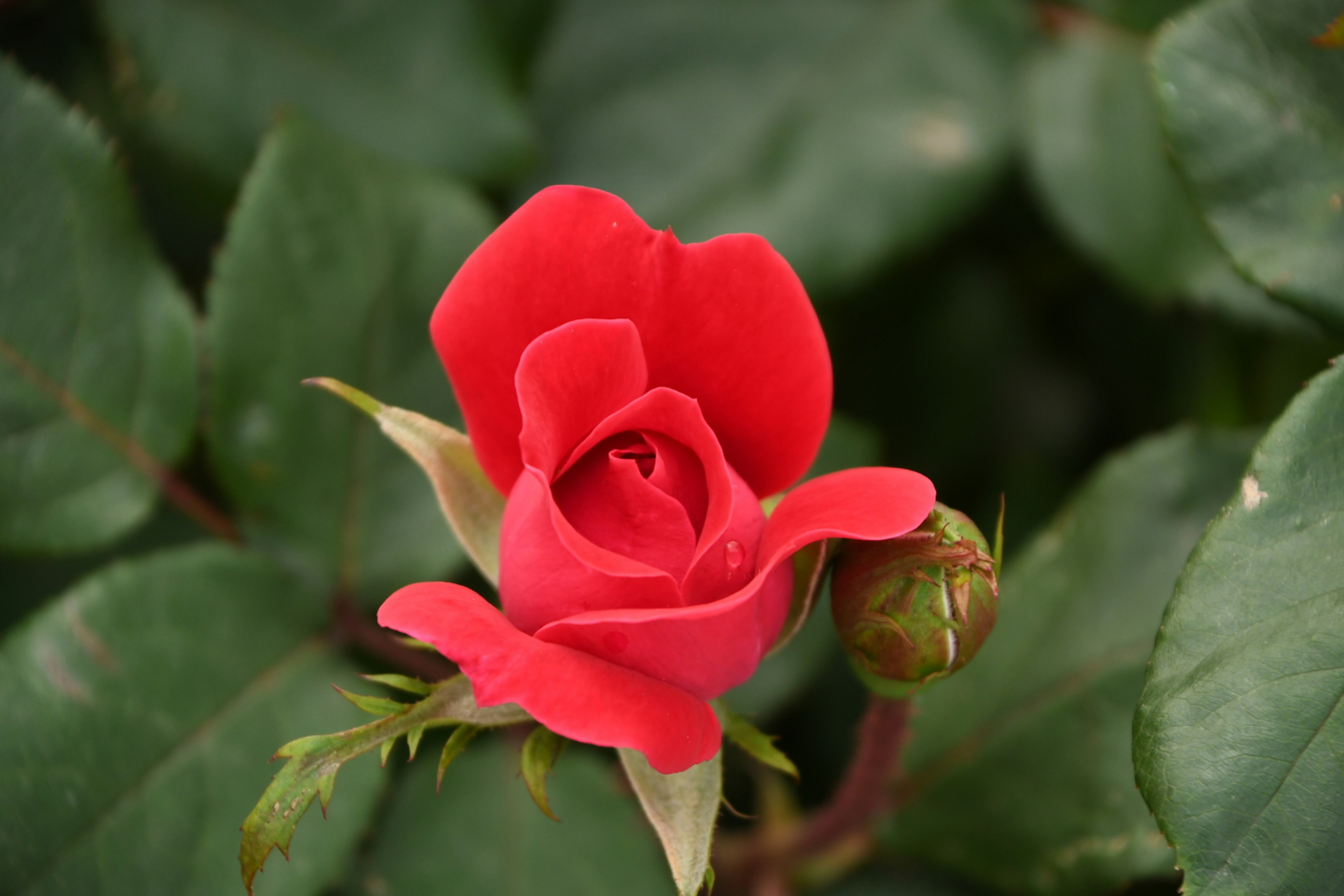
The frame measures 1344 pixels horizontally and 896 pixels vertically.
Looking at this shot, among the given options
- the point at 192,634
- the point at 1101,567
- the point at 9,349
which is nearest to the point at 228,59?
the point at 9,349

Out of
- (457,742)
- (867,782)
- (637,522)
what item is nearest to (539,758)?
(457,742)

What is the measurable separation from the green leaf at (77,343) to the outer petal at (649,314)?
0.48 metres

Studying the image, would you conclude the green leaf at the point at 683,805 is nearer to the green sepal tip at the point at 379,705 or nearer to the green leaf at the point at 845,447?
the green sepal tip at the point at 379,705

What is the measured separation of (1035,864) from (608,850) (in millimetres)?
404

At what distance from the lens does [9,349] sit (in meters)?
0.81

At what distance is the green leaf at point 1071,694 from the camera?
2.79 feet

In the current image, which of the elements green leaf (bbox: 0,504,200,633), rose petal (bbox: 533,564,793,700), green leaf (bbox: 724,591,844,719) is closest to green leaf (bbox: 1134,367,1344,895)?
rose petal (bbox: 533,564,793,700)

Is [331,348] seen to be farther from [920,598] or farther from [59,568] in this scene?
[920,598]

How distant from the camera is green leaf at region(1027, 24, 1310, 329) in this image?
1.04m

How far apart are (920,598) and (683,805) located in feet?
0.60

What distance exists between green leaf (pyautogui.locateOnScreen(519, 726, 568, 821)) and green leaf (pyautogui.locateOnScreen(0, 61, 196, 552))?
1.80ft

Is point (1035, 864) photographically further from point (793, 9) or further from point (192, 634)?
point (793, 9)

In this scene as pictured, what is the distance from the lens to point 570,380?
502mm

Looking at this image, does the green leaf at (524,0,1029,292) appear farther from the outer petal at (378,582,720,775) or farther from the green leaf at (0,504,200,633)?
the outer petal at (378,582,720,775)
